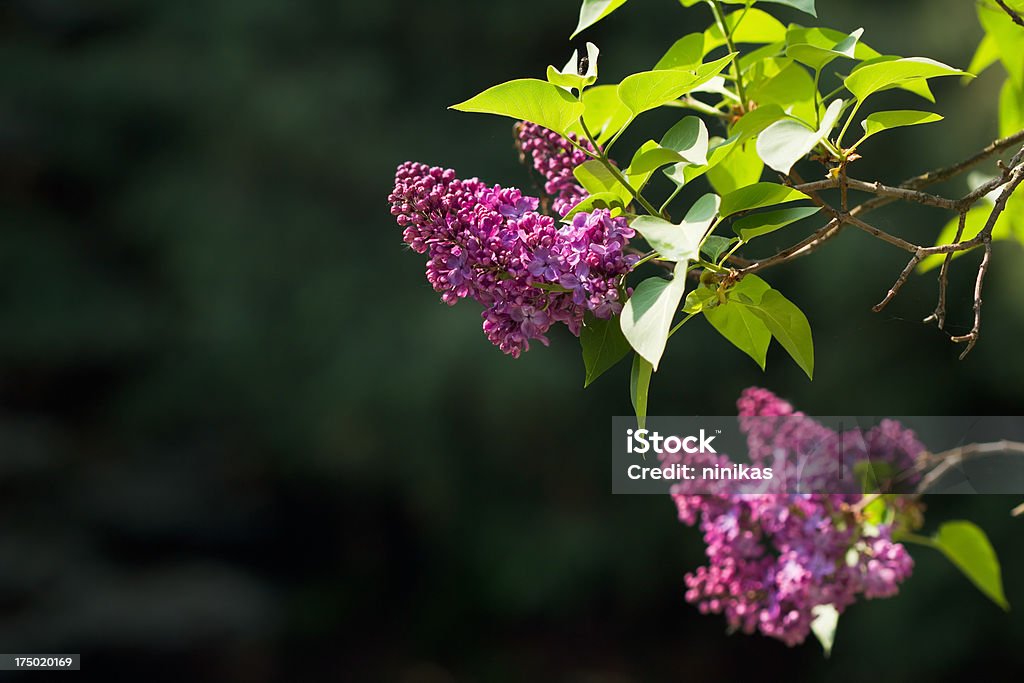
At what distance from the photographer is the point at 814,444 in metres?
0.63

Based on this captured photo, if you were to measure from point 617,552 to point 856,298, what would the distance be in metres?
1.00

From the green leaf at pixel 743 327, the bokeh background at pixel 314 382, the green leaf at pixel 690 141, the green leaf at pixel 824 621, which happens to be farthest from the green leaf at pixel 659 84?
the bokeh background at pixel 314 382

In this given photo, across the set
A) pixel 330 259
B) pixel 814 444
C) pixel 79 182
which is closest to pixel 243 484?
pixel 330 259

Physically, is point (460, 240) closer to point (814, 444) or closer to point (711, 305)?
point (711, 305)

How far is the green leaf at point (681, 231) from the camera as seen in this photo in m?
0.34

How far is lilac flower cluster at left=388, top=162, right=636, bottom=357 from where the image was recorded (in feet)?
1.25

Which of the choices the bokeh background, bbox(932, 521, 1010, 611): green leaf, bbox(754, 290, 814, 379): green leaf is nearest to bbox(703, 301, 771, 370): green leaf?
bbox(754, 290, 814, 379): green leaf

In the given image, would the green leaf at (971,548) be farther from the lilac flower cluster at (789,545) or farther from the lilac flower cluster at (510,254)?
the lilac flower cluster at (510,254)

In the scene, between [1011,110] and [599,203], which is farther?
[1011,110]

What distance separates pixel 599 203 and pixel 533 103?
5 cm

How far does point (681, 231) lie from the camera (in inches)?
14.2

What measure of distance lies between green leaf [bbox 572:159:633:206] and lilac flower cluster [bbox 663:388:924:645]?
22 cm

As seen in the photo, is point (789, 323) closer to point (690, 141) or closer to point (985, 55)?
point (690, 141)

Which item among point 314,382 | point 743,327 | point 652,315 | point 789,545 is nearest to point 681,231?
point 652,315
